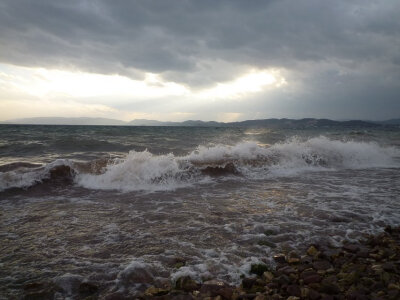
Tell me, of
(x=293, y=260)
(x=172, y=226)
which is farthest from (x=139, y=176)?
(x=293, y=260)

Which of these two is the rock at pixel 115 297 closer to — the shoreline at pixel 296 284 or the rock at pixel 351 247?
the shoreline at pixel 296 284

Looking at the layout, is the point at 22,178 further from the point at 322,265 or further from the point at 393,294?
the point at 393,294

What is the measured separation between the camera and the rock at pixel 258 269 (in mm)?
3582

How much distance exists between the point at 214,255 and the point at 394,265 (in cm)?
256

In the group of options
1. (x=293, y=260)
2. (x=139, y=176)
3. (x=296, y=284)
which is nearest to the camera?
(x=296, y=284)

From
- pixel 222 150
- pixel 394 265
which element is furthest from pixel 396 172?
pixel 394 265

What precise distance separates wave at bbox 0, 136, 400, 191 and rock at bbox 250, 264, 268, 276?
555 centimetres

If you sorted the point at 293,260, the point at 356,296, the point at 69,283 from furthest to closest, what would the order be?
the point at 293,260 → the point at 69,283 → the point at 356,296

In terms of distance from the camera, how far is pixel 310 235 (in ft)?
15.9

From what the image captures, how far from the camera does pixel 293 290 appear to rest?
9.83 ft

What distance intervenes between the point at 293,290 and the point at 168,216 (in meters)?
3.44

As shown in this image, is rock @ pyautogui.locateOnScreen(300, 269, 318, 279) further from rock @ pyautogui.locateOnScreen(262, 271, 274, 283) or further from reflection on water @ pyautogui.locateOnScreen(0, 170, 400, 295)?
reflection on water @ pyautogui.locateOnScreen(0, 170, 400, 295)

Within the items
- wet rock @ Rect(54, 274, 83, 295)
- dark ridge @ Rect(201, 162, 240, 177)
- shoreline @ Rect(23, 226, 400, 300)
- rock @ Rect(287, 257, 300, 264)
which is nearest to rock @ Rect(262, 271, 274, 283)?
shoreline @ Rect(23, 226, 400, 300)

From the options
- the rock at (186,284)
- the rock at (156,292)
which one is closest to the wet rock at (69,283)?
the rock at (156,292)
